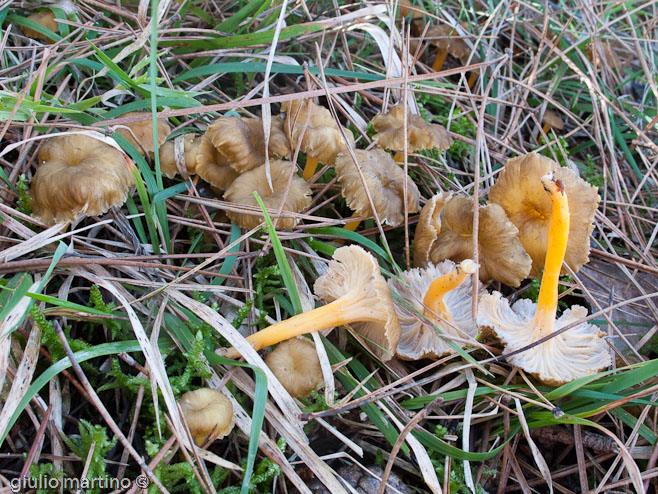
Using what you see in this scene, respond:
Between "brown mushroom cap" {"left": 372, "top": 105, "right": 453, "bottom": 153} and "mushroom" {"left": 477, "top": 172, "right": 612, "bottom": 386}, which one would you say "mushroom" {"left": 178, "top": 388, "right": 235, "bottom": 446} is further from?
"brown mushroom cap" {"left": 372, "top": 105, "right": 453, "bottom": 153}

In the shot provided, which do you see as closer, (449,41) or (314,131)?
(314,131)

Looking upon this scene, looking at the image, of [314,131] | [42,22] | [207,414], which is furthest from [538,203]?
[42,22]

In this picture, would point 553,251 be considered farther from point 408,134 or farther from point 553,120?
point 553,120

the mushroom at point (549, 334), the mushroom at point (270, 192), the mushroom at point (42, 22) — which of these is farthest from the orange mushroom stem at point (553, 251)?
the mushroom at point (42, 22)

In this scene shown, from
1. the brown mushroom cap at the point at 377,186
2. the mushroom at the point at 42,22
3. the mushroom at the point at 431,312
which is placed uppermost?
the mushroom at the point at 42,22

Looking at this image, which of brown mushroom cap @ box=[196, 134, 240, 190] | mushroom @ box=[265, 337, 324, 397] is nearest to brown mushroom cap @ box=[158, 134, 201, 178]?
brown mushroom cap @ box=[196, 134, 240, 190]

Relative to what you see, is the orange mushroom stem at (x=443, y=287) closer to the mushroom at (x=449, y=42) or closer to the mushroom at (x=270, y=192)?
the mushroom at (x=270, y=192)
